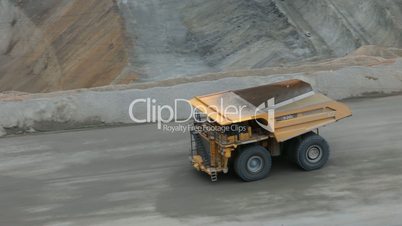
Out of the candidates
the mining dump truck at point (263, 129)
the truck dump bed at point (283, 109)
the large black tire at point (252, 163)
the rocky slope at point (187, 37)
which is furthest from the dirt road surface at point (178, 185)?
the rocky slope at point (187, 37)

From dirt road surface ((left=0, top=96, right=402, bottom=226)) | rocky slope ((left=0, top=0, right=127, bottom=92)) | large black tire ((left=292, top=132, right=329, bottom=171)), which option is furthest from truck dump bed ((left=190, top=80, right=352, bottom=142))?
rocky slope ((left=0, top=0, right=127, bottom=92))

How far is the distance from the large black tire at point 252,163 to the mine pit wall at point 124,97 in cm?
432

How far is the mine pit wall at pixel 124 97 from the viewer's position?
1347 centimetres

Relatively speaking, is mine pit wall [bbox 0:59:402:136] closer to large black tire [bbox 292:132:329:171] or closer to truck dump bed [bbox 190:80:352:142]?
truck dump bed [bbox 190:80:352:142]

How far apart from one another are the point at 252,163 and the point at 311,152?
3.56 ft

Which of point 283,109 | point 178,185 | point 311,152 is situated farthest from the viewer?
point 311,152

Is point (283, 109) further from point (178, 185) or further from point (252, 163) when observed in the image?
point (178, 185)

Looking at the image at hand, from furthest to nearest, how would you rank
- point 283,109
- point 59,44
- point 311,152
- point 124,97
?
point 59,44
point 124,97
point 311,152
point 283,109

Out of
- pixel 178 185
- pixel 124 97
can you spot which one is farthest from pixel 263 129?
pixel 124 97

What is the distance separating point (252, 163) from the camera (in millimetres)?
9555

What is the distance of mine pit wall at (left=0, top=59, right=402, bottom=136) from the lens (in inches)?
530

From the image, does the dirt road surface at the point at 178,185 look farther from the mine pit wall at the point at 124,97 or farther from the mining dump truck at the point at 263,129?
the mine pit wall at the point at 124,97

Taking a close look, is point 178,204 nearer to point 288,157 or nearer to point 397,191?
point 288,157

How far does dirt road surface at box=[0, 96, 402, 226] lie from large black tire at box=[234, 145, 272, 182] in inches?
5.5
